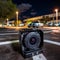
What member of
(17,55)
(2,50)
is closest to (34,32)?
(17,55)

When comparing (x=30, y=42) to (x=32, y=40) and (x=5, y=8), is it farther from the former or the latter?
(x=5, y=8)

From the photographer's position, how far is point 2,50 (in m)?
4.95

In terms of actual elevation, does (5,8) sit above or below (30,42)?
above

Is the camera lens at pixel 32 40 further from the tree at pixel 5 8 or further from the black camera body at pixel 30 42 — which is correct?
the tree at pixel 5 8

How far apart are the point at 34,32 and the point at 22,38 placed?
0.27 meters

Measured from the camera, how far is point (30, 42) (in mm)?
3275

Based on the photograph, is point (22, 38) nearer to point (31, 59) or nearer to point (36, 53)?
point (36, 53)

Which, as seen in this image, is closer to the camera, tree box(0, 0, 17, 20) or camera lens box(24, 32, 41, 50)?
camera lens box(24, 32, 41, 50)

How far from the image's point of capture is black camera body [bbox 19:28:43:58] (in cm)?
322

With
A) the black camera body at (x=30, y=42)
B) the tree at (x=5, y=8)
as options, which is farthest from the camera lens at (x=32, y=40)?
the tree at (x=5, y=8)

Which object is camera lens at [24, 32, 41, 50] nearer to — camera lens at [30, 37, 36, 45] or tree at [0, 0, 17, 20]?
camera lens at [30, 37, 36, 45]

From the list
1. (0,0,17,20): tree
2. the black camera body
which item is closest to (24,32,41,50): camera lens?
the black camera body

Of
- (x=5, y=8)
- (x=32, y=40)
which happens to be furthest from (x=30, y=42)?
(x=5, y=8)

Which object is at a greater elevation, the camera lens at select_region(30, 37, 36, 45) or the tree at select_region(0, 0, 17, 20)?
the tree at select_region(0, 0, 17, 20)
